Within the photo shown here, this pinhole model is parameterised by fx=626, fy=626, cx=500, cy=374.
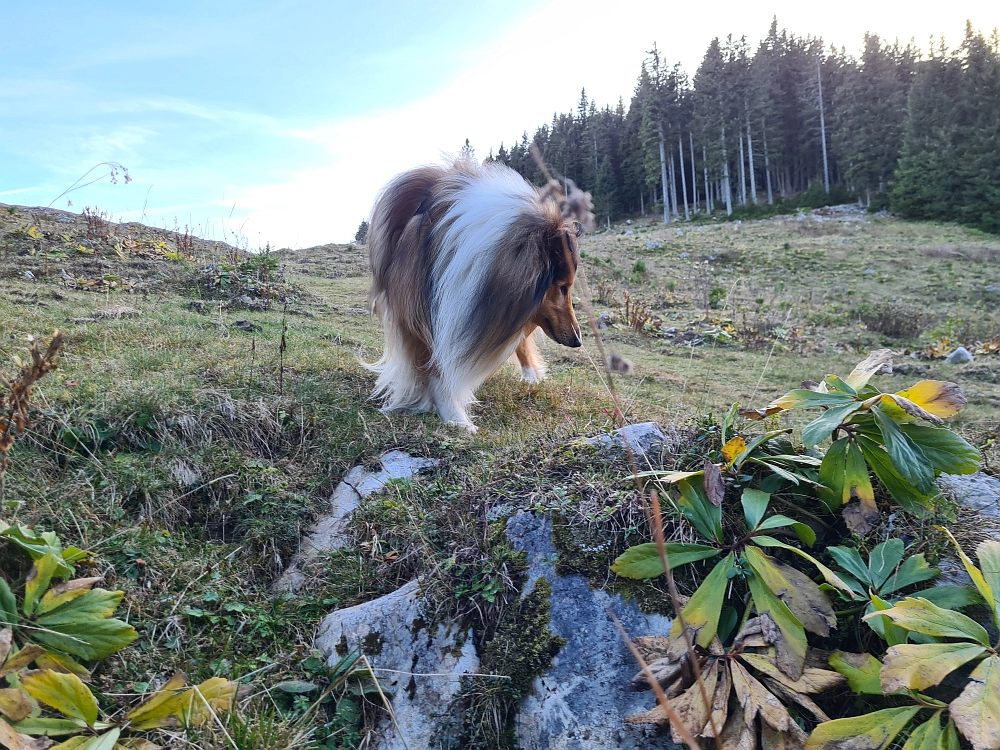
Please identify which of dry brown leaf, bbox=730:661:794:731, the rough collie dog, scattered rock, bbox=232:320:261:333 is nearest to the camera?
dry brown leaf, bbox=730:661:794:731

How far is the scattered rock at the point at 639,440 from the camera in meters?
2.94

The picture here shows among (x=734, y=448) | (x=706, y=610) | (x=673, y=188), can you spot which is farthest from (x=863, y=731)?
(x=673, y=188)

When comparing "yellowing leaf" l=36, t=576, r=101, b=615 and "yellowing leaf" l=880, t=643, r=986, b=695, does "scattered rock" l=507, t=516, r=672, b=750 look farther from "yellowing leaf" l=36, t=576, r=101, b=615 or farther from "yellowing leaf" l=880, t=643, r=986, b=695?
"yellowing leaf" l=36, t=576, r=101, b=615

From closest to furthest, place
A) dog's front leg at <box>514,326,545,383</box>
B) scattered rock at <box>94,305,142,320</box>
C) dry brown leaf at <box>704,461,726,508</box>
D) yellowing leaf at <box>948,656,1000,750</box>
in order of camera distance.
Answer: yellowing leaf at <box>948,656,1000,750</box>
dry brown leaf at <box>704,461,726,508</box>
dog's front leg at <box>514,326,545,383</box>
scattered rock at <box>94,305,142,320</box>

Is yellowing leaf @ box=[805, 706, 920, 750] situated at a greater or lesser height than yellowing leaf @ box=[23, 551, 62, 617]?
lesser

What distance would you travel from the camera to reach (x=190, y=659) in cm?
245

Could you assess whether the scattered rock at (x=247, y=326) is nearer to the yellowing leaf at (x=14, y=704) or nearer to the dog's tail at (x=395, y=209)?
the dog's tail at (x=395, y=209)

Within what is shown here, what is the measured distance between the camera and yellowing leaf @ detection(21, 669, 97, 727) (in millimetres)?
1935

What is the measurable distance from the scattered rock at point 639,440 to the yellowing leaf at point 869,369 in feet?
2.63

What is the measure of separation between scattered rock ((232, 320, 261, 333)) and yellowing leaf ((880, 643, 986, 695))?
638 cm

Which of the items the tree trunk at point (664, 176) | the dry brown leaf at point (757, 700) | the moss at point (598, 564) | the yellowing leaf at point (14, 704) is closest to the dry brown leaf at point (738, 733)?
the dry brown leaf at point (757, 700)

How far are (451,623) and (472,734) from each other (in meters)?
0.41

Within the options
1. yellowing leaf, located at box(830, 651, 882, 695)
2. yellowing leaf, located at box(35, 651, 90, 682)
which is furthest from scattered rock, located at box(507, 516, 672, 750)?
yellowing leaf, located at box(35, 651, 90, 682)

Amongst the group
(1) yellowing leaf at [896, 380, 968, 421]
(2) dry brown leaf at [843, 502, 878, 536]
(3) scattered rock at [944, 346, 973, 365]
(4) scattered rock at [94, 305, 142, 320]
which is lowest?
(3) scattered rock at [944, 346, 973, 365]
